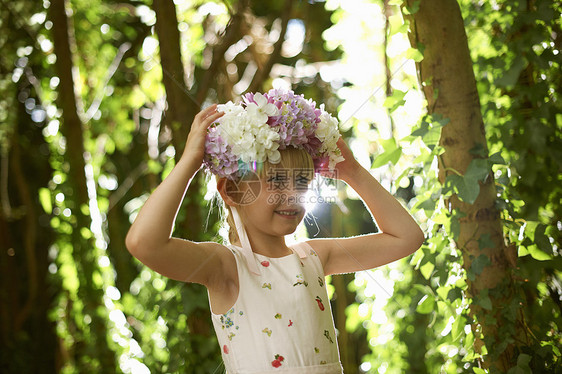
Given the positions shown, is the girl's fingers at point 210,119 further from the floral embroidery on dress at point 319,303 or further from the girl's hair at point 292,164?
the floral embroidery on dress at point 319,303

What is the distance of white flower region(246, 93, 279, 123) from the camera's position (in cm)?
132

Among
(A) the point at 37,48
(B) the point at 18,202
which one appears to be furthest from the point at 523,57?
(B) the point at 18,202

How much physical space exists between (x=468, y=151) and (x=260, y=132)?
748mm

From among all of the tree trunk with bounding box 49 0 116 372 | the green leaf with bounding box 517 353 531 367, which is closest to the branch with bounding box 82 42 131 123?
the tree trunk with bounding box 49 0 116 372

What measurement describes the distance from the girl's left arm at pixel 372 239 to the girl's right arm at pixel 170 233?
0.36 m

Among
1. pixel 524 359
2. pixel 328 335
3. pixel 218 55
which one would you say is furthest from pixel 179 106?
pixel 524 359

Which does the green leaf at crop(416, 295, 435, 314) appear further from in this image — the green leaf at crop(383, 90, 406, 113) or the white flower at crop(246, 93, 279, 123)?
the white flower at crop(246, 93, 279, 123)

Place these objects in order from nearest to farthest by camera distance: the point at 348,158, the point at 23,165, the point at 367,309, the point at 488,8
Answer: the point at 348,158 → the point at 488,8 → the point at 367,309 → the point at 23,165

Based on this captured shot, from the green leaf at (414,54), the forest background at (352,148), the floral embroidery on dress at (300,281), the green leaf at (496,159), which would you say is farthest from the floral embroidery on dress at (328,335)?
the green leaf at (414,54)

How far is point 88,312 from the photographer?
3469 mm

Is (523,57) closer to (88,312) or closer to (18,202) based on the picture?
(88,312)

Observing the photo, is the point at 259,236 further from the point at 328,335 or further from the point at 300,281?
the point at 328,335

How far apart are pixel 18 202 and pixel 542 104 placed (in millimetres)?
4859

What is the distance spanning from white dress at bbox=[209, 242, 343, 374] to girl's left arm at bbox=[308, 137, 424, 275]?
0.55 ft
